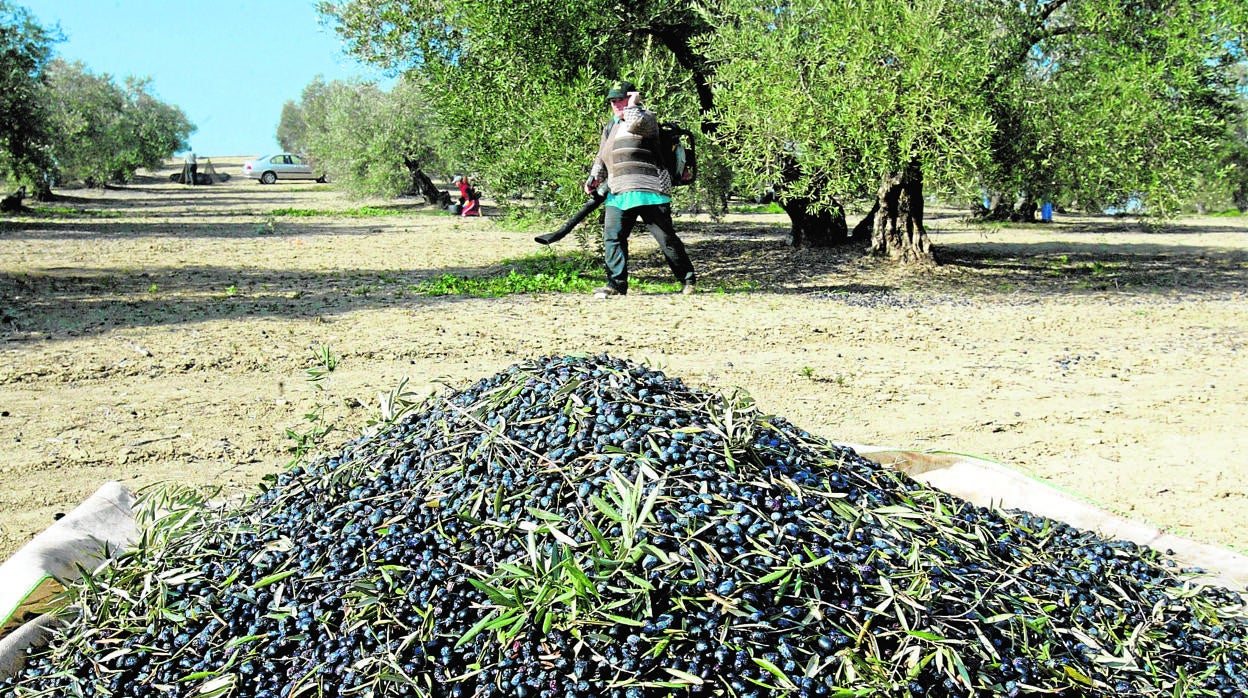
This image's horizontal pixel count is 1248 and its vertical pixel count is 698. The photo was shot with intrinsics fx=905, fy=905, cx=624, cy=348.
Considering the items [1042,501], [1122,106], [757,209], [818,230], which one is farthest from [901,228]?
[757,209]

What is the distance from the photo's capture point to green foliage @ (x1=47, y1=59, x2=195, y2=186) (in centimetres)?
2748

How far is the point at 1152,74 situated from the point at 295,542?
1030 centimetres

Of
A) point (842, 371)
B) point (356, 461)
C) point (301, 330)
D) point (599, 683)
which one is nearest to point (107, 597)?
point (356, 461)

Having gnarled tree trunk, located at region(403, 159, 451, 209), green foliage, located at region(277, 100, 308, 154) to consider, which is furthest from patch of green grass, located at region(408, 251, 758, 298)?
green foliage, located at region(277, 100, 308, 154)

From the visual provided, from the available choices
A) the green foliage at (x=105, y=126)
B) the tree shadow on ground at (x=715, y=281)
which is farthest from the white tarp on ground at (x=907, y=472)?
the green foliage at (x=105, y=126)

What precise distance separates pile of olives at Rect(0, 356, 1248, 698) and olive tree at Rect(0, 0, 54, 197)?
20367 mm

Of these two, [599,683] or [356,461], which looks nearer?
[599,683]

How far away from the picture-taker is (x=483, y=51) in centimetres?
1055

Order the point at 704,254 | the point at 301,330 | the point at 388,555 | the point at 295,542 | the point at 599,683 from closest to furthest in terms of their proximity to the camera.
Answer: the point at 599,683 < the point at 388,555 < the point at 295,542 < the point at 301,330 < the point at 704,254

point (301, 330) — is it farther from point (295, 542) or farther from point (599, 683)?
point (599, 683)

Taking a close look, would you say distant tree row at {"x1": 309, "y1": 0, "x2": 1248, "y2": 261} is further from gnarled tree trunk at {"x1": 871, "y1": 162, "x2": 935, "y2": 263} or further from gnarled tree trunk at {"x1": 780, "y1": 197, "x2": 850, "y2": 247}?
gnarled tree trunk at {"x1": 780, "y1": 197, "x2": 850, "y2": 247}

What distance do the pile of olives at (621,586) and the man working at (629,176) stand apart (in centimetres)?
634

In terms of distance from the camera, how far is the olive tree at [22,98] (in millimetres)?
18578

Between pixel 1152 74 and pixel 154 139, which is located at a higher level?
pixel 154 139
